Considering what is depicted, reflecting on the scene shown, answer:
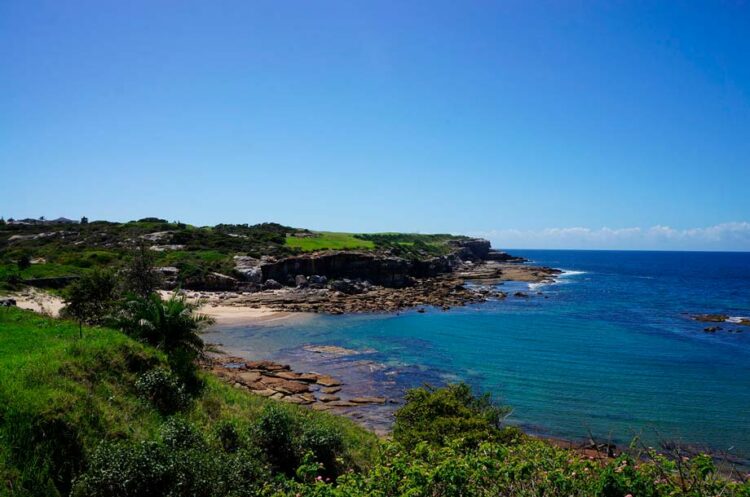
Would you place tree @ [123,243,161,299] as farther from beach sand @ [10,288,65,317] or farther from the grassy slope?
the grassy slope

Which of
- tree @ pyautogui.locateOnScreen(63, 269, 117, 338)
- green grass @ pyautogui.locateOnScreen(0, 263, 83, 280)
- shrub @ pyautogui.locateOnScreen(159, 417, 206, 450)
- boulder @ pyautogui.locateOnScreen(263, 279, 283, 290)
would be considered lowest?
boulder @ pyautogui.locateOnScreen(263, 279, 283, 290)

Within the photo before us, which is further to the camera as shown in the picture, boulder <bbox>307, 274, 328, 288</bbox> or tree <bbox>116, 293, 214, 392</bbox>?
boulder <bbox>307, 274, 328, 288</bbox>

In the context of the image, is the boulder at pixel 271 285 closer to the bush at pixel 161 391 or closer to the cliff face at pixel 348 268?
the cliff face at pixel 348 268

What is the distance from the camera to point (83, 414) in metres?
11.5

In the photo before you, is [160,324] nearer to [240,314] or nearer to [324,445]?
[324,445]

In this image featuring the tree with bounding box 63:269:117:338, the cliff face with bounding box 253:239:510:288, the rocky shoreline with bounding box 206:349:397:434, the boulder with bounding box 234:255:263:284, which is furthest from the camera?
the cliff face with bounding box 253:239:510:288

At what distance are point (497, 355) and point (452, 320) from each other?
15.1 metres

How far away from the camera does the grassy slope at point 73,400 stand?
32.8 feet

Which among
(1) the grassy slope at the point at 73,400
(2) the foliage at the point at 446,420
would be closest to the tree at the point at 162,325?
(1) the grassy slope at the point at 73,400

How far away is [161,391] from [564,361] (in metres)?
29.3

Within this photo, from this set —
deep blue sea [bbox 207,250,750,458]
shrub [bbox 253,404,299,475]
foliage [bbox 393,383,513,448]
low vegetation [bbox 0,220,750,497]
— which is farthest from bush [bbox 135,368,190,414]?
deep blue sea [bbox 207,250,750,458]

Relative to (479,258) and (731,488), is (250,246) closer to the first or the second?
(731,488)

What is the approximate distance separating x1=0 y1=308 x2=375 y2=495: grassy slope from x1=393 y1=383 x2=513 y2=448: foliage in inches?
62.6

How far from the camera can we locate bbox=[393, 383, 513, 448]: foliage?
1418cm
